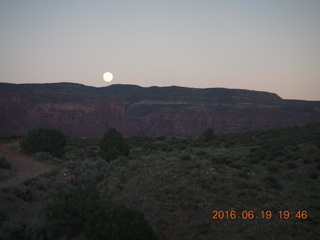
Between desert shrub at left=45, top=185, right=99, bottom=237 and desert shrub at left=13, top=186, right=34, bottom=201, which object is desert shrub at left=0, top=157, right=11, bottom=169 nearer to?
Answer: desert shrub at left=13, top=186, right=34, bottom=201

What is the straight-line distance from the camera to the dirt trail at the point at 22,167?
17556 millimetres

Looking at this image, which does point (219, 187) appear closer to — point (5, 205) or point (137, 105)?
point (5, 205)

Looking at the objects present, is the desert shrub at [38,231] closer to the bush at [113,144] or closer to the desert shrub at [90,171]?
the desert shrub at [90,171]

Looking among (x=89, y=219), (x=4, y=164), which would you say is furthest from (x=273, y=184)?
(x=4, y=164)

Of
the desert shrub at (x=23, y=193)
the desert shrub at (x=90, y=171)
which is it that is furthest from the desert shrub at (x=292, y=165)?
the desert shrub at (x=23, y=193)

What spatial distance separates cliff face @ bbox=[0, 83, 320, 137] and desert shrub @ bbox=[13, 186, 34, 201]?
70.2 m

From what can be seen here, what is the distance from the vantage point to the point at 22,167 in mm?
21391

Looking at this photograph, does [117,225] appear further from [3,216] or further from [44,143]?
[44,143]

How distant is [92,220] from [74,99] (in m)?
102

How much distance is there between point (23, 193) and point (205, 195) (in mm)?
8885

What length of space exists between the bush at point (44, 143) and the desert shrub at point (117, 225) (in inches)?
813

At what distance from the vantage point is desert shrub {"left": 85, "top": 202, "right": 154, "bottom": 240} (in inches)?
316
